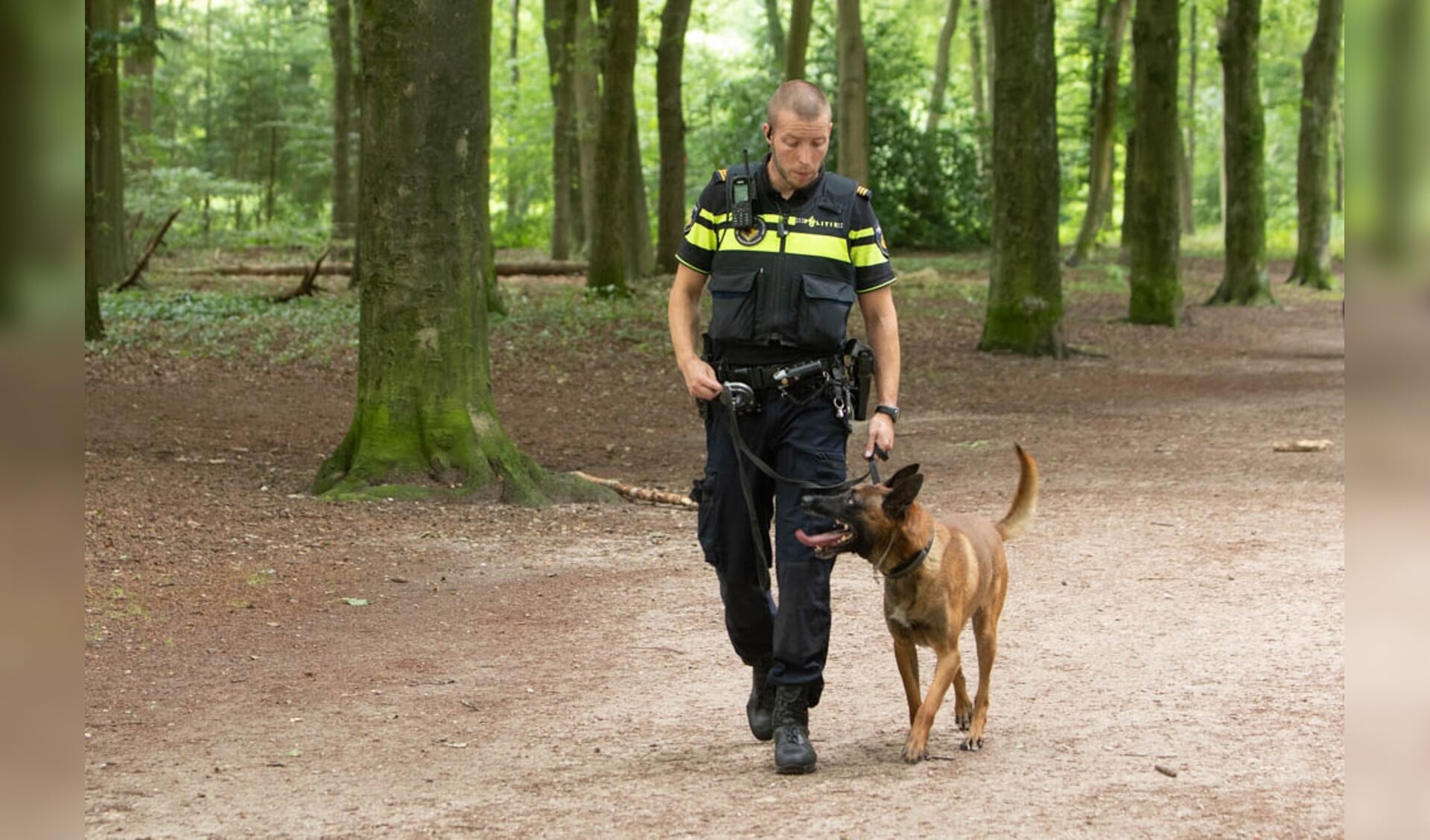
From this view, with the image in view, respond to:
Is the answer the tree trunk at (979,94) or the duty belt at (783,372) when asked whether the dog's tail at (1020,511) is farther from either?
the tree trunk at (979,94)

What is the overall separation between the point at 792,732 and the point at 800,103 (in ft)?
7.20

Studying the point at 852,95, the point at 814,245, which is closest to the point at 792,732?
the point at 814,245

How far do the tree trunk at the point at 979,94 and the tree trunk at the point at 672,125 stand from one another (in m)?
17.0

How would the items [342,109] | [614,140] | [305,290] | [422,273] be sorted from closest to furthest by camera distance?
[422,273] < [614,140] < [305,290] < [342,109]

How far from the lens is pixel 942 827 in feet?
15.4

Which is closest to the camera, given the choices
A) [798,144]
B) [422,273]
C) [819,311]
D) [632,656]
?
[798,144]

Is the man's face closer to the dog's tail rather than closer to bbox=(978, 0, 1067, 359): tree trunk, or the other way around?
the dog's tail

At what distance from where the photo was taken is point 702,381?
543 centimetres

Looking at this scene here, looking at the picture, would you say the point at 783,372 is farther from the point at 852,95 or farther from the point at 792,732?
the point at 852,95

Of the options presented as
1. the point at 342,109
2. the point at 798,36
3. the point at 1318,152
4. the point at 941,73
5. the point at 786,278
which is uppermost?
the point at 941,73

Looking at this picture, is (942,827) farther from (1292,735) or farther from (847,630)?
(847,630)

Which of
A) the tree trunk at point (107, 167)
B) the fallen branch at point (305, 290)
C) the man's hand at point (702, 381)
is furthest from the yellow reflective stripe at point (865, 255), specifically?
the fallen branch at point (305, 290)

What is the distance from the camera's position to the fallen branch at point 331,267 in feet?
104
